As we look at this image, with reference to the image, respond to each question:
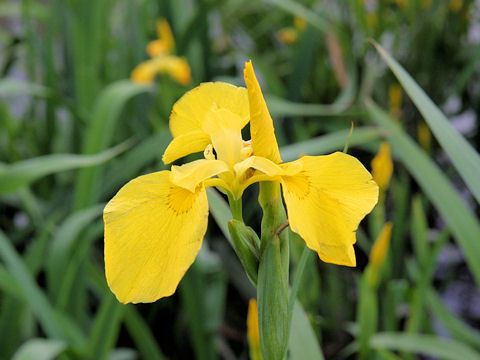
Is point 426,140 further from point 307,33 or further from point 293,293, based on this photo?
point 293,293

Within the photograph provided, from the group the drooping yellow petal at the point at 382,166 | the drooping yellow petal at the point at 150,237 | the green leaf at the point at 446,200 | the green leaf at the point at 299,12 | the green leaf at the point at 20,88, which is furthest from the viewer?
the green leaf at the point at 299,12

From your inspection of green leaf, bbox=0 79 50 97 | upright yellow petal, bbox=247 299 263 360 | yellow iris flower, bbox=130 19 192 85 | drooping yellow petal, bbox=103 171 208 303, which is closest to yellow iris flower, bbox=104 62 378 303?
drooping yellow petal, bbox=103 171 208 303

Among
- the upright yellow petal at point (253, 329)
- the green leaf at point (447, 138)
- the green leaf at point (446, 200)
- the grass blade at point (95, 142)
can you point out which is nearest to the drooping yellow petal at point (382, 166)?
the green leaf at point (446, 200)

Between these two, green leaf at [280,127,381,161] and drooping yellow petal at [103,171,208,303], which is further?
green leaf at [280,127,381,161]

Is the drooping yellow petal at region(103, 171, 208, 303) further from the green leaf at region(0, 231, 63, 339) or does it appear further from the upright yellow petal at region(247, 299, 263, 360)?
the green leaf at region(0, 231, 63, 339)

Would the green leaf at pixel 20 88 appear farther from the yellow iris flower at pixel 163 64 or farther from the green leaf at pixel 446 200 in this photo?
the green leaf at pixel 446 200
